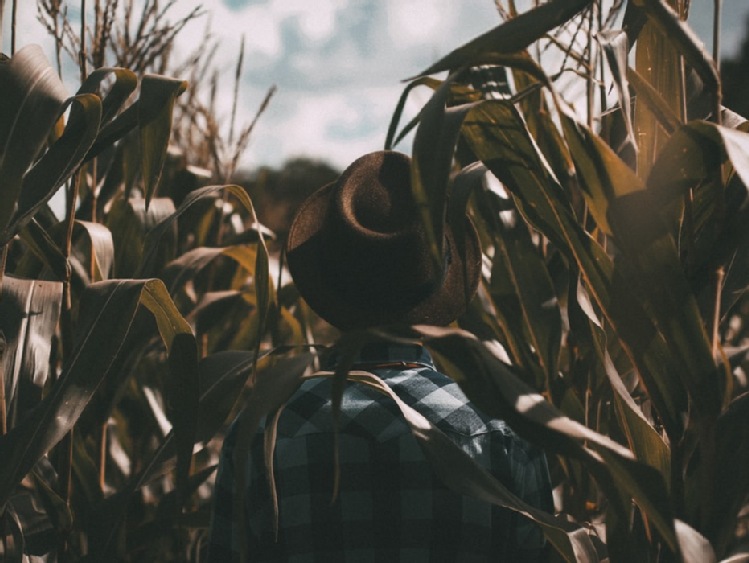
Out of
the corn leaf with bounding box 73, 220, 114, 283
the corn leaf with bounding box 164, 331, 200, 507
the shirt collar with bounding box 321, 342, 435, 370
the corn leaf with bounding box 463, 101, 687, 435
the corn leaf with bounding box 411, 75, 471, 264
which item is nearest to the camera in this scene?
the corn leaf with bounding box 411, 75, 471, 264

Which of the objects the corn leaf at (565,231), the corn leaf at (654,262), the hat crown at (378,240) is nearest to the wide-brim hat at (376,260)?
the hat crown at (378,240)

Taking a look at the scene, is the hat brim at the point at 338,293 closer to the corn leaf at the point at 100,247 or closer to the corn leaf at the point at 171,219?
the corn leaf at the point at 171,219

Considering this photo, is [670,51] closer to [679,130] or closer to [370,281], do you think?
[679,130]

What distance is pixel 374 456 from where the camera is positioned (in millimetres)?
918

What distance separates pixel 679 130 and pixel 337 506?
0.52 meters

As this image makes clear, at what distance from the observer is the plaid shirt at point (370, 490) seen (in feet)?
3.00

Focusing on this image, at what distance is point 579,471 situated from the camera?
44.9 inches

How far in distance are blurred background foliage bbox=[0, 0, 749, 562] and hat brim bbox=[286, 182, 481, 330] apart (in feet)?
0.19

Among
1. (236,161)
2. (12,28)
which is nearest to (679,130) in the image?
(12,28)

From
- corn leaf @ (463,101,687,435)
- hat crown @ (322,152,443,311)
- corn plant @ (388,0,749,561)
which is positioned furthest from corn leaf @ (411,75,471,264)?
hat crown @ (322,152,443,311)

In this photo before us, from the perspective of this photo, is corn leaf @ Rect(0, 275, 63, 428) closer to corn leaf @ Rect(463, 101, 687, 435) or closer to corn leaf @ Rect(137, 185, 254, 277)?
corn leaf @ Rect(137, 185, 254, 277)

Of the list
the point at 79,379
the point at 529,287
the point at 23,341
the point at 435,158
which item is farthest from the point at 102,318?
the point at 529,287

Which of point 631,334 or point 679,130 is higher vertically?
point 679,130

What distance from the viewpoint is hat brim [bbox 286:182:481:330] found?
0.93m
